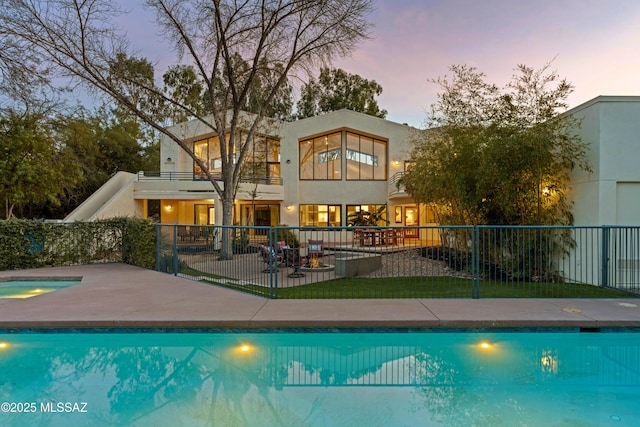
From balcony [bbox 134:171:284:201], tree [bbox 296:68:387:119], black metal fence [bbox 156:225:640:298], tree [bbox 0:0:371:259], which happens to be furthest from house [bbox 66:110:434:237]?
tree [bbox 296:68:387:119]

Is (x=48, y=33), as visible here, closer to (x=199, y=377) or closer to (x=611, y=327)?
(x=199, y=377)

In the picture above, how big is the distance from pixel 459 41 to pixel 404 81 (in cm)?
591

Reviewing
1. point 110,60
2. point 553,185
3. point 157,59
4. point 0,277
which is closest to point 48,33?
point 110,60

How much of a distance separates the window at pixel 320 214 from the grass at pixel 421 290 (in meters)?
14.5

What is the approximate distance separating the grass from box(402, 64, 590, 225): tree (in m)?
2.21

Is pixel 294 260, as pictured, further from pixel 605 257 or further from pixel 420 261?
pixel 605 257

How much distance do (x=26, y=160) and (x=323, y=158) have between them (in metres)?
15.6

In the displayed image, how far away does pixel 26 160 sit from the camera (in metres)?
15.6

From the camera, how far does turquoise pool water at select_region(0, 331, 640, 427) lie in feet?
11.2

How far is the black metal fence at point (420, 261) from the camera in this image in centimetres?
706

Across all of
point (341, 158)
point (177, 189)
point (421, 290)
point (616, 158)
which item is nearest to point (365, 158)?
point (341, 158)

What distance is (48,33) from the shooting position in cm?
1186

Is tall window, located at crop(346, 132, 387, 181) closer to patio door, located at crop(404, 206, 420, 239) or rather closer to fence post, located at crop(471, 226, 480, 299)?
patio door, located at crop(404, 206, 420, 239)

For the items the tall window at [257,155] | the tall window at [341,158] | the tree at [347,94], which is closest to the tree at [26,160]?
the tall window at [257,155]
